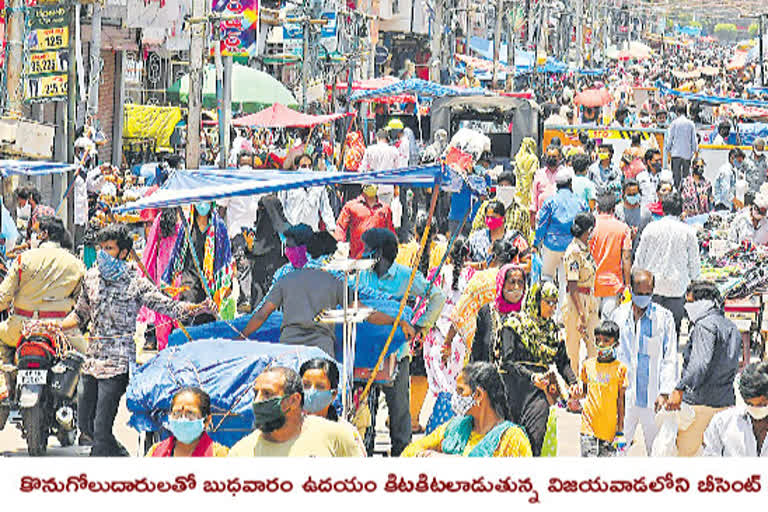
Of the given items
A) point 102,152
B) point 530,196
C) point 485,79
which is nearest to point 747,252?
point 530,196

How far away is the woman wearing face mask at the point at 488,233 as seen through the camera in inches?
480

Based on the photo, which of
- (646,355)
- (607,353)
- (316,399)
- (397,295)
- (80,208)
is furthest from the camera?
(80,208)

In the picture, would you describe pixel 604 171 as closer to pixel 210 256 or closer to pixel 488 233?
pixel 488 233

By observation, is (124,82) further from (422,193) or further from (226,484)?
(226,484)

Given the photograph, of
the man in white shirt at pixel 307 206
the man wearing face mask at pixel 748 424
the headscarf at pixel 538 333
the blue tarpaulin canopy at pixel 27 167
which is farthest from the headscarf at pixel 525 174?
the man wearing face mask at pixel 748 424

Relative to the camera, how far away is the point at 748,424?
771 cm

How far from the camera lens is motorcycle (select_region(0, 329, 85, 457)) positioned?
9906 mm

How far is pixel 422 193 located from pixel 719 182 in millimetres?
4266

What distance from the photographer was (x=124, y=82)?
31.8 metres

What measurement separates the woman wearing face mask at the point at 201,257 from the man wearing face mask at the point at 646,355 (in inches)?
146

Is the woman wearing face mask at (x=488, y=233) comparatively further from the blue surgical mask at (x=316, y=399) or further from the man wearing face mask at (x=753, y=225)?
the blue surgical mask at (x=316, y=399)

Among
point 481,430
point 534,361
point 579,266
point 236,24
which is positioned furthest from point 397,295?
point 236,24

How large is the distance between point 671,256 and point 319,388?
17.1 ft

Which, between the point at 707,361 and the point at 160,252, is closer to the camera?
the point at 707,361
